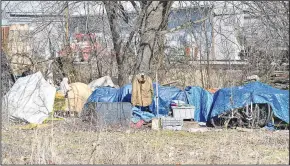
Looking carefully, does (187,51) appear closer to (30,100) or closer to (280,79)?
(280,79)

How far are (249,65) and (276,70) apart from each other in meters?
0.78

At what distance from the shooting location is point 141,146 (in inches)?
321

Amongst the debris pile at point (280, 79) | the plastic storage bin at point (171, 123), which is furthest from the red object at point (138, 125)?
the debris pile at point (280, 79)

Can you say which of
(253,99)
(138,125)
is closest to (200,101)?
(253,99)

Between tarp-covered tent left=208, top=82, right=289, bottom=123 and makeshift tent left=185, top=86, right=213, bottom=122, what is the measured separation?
0.42 m

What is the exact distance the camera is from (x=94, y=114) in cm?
1098

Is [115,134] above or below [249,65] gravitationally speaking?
below

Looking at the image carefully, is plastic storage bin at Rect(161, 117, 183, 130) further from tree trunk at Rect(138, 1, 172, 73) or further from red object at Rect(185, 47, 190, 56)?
red object at Rect(185, 47, 190, 56)

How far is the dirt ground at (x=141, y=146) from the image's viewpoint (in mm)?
6851

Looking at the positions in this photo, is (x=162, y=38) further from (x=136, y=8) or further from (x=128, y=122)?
(x=128, y=122)

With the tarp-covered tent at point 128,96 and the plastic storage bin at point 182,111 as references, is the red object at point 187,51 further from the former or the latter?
the plastic storage bin at point 182,111

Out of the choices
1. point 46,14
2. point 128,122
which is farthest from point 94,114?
point 46,14

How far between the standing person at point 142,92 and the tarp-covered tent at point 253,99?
4.58 feet

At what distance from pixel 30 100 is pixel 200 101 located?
3.83m
